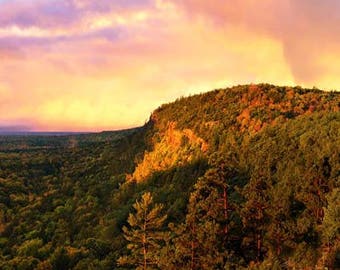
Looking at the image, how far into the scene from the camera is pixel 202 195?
3600 cm

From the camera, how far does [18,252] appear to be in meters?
112

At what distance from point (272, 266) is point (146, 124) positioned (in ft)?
394

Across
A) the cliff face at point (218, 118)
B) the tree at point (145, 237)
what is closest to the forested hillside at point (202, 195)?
the tree at point (145, 237)

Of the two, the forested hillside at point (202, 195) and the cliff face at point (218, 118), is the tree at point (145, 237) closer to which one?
the forested hillside at point (202, 195)

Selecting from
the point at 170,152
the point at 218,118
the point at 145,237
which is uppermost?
the point at 218,118

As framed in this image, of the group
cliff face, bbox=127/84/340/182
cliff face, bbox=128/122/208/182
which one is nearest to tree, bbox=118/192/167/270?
cliff face, bbox=127/84/340/182

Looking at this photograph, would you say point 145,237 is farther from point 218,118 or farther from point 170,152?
point 170,152

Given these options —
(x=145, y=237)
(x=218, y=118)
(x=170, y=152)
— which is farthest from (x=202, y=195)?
(x=170, y=152)

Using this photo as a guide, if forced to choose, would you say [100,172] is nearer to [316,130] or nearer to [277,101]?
[277,101]

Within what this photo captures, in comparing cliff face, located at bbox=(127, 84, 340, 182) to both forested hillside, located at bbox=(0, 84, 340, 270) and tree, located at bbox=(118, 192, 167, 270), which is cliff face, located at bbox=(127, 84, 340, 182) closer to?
forested hillside, located at bbox=(0, 84, 340, 270)

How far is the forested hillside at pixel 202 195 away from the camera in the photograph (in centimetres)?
3503

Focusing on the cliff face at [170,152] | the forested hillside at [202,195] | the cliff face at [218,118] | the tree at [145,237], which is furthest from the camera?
the cliff face at [170,152]

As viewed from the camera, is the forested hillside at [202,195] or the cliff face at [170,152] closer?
the forested hillside at [202,195]

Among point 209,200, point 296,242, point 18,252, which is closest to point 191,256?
point 209,200
